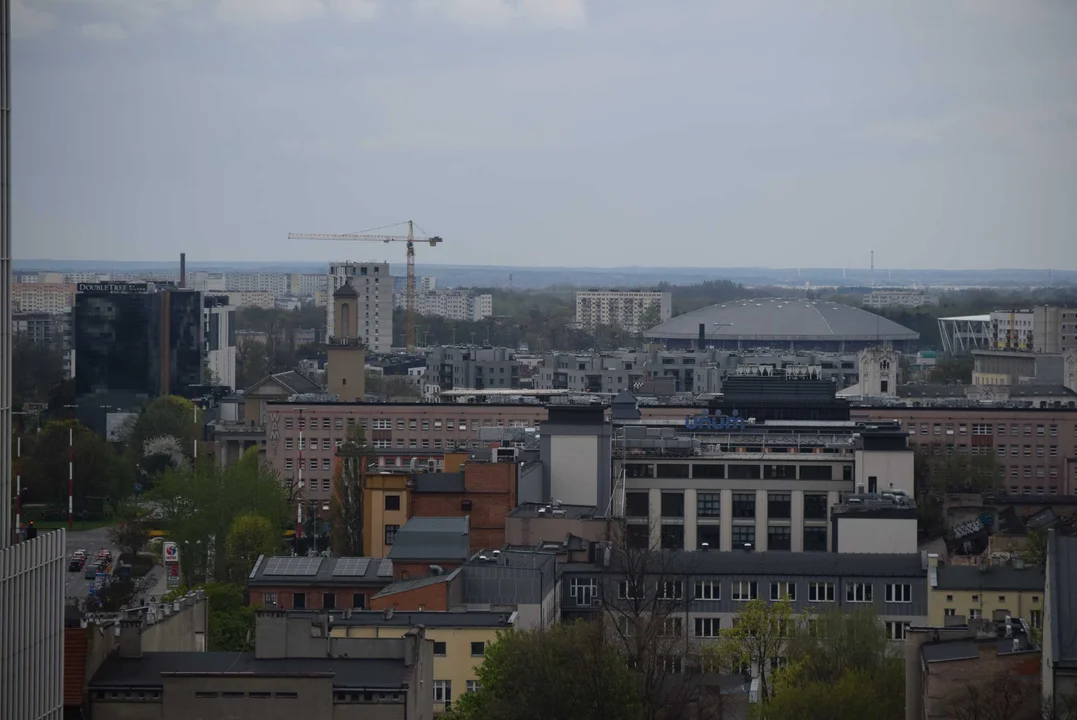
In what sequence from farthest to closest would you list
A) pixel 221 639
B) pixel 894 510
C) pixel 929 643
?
1. pixel 894 510
2. pixel 221 639
3. pixel 929 643

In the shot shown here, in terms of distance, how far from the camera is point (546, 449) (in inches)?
1891

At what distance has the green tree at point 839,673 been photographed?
90.0 ft

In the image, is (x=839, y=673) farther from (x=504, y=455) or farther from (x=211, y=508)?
(x=211, y=508)

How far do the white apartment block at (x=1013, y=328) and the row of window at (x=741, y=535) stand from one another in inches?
3320

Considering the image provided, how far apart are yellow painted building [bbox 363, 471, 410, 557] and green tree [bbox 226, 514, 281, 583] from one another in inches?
92.1

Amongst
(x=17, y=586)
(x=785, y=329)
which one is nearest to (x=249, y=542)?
(x=17, y=586)

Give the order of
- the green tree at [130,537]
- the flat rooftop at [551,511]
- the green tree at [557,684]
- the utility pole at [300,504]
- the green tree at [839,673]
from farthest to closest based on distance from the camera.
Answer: the green tree at [130,537]
the utility pole at [300,504]
the flat rooftop at [551,511]
the green tree at [839,673]
the green tree at [557,684]

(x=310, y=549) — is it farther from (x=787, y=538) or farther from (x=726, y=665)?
(x=726, y=665)

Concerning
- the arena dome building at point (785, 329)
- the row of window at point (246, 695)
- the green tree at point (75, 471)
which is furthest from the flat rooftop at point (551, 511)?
the arena dome building at point (785, 329)

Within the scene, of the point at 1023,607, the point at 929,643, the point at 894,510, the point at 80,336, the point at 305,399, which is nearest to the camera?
the point at 929,643

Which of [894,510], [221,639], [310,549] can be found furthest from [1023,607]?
[310,549]

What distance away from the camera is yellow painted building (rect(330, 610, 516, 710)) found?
1198 inches

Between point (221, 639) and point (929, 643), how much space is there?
1131cm

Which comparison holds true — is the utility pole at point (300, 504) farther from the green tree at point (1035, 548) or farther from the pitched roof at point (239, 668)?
the pitched roof at point (239, 668)
